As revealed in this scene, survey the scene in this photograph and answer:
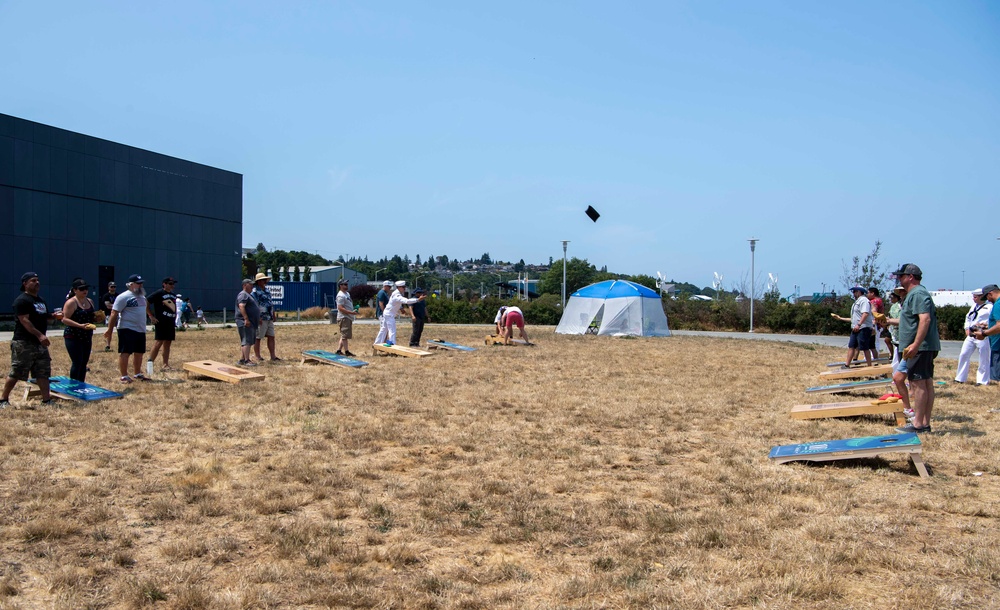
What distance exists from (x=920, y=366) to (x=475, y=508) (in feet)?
17.9

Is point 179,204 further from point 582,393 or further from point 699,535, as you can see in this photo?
point 699,535

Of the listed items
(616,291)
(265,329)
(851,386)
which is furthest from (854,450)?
(616,291)

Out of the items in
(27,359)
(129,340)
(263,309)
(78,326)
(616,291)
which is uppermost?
(616,291)

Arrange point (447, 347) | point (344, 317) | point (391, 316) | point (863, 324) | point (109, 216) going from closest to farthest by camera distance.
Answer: point (863, 324)
point (344, 317)
point (391, 316)
point (447, 347)
point (109, 216)

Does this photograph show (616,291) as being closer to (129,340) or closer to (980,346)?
(980,346)

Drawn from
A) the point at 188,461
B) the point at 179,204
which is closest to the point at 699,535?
the point at 188,461

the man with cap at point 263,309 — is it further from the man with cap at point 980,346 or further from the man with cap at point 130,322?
the man with cap at point 980,346

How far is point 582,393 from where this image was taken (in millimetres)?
11336

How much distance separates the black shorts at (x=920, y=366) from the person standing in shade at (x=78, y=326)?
10346 millimetres

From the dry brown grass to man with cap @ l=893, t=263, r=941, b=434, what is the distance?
43 cm

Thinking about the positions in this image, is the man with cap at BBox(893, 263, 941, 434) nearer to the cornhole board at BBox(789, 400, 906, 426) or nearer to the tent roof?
the cornhole board at BBox(789, 400, 906, 426)

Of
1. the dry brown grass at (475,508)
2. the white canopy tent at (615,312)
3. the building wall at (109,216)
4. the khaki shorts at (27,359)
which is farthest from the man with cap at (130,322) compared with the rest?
the building wall at (109,216)

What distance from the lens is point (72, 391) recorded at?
9.70 meters

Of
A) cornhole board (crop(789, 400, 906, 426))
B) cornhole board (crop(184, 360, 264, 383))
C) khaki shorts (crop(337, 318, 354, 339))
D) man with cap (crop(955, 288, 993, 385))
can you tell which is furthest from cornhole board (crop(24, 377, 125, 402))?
man with cap (crop(955, 288, 993, 385))
